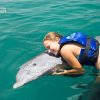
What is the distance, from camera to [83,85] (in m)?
7.36

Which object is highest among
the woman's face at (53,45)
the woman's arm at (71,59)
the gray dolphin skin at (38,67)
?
the woman's face at (53,45)

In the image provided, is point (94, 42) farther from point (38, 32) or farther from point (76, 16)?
point (76, 16)

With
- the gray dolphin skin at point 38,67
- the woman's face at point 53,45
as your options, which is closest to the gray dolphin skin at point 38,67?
the gray dolphin skin at point 38,67

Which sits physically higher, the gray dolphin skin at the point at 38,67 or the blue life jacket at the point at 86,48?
the blue life jacket at the point at 86,48

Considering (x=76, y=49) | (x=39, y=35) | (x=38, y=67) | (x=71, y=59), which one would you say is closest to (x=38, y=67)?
(x=38, y=67)

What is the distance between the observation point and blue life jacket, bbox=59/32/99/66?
22.6 ft

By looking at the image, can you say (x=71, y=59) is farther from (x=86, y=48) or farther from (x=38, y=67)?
(x=38, y=67)

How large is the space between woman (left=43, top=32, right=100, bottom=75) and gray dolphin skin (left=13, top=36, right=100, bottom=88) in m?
0.21

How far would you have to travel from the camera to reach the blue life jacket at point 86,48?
689cm

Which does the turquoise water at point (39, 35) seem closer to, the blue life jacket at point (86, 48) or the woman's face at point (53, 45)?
the blue life jacket at point (86, 48)

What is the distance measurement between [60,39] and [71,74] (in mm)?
846

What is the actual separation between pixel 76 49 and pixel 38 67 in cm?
98

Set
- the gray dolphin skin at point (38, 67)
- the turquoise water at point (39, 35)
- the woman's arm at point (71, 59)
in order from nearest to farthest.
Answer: the woman's arm at point (71, 59), the gray dolphin skin at point (38, 67), the turquoise water at point (39, 35)

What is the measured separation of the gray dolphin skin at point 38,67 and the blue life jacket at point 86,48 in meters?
0.48
